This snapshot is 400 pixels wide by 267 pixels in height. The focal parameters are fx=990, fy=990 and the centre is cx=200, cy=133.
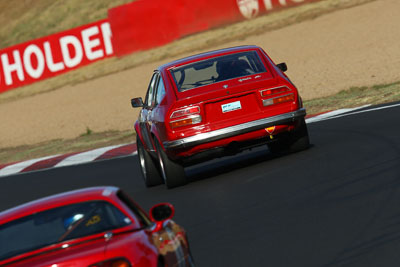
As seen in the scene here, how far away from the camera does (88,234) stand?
205 inches

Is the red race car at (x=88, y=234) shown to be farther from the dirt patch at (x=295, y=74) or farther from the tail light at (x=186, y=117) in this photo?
the dirt patch at (x=295, y=74)

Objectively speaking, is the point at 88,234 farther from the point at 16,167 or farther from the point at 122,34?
the point at 122,34

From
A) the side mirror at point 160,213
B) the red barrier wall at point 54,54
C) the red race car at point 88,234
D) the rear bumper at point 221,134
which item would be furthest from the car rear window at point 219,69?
the red barrier wall at point 54,54

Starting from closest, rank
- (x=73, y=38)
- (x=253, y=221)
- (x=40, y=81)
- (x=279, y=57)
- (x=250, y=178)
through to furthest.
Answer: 1. (x=253, y=221)
2. (x=250, y=178)
3. (x=279, y=57)
4. (x=73, y=38)
5. (x=40, y=81)

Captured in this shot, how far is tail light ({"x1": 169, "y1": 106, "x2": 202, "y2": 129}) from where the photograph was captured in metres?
11.3

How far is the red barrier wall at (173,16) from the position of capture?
3675cm

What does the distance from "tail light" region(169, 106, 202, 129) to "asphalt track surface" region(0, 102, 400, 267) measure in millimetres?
782

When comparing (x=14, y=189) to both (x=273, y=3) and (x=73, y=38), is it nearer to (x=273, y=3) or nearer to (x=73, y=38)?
(x=273, y=3)

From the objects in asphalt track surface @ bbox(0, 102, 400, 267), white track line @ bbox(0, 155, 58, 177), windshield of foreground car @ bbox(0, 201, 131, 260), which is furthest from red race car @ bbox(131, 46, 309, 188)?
white track line @ bbox(0, 155, 58, 177)

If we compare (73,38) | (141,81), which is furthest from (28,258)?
(73,38)

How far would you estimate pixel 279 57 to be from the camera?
31609mm

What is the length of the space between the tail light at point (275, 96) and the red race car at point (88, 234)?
5690mm

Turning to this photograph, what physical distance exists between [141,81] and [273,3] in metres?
5.78

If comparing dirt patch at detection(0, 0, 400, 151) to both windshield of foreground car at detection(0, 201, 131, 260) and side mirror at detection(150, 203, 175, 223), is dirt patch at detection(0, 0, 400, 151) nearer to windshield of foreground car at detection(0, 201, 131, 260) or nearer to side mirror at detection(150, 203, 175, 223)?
side mirror at detection(150, 203, 175, 223)
